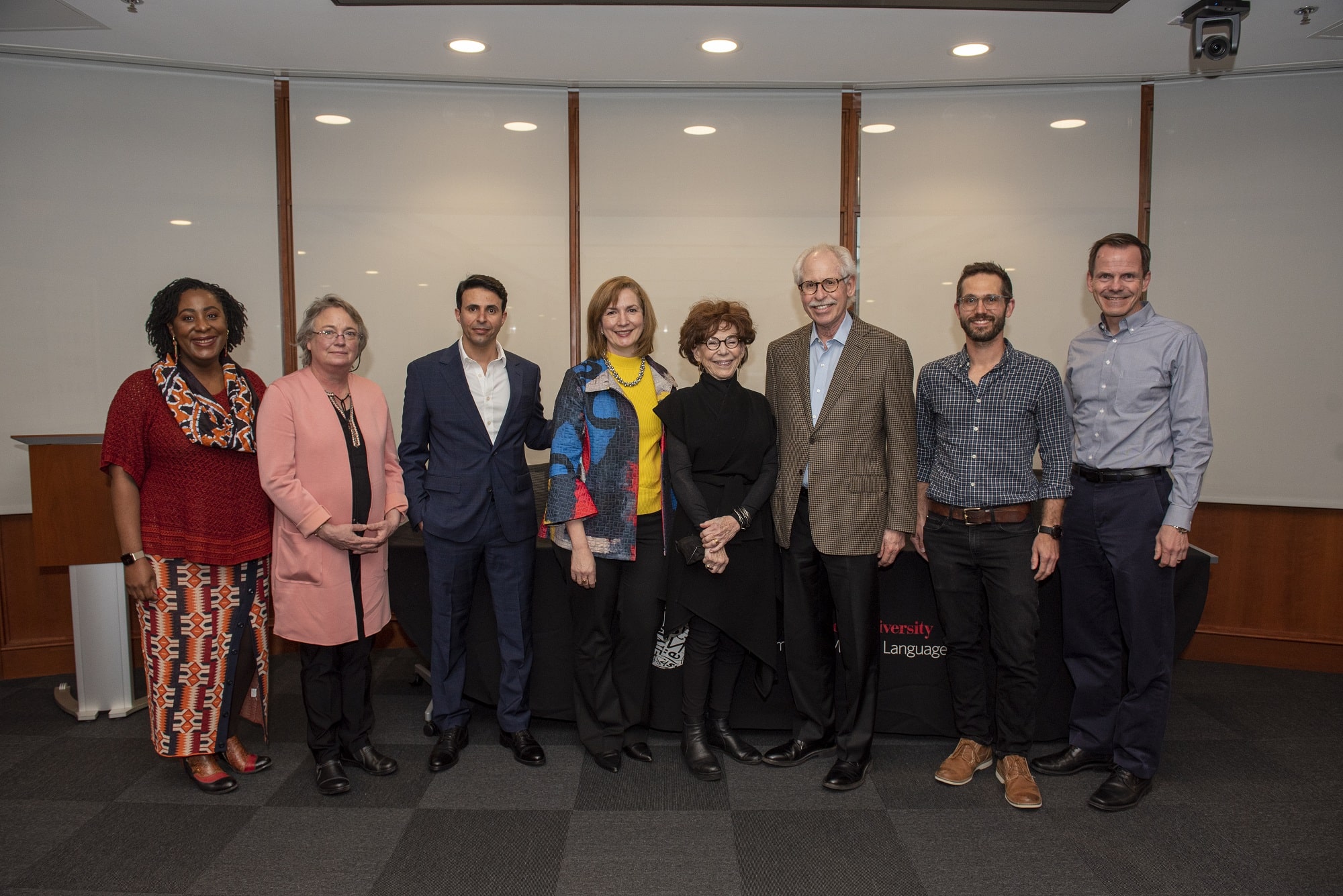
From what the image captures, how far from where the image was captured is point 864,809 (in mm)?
2883

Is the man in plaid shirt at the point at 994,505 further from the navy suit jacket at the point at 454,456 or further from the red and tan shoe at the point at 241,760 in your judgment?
the red and tan shoe at the point at 241,760

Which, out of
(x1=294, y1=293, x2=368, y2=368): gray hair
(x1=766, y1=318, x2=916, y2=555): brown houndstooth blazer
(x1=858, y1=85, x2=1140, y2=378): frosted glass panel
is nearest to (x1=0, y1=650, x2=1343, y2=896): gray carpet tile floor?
(x1=766, y1=318, x2=916, y2=555): brown houndstooth blazer

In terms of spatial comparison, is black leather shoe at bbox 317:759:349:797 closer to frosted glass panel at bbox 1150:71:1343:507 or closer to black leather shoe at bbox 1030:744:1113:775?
black leather shoe at bbox 1030:744:1113:775

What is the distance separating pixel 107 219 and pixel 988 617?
469 centimetres

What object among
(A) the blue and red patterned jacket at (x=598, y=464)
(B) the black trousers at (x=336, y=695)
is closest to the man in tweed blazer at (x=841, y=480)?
(A) the blue and red patterned jacket at (x=598, y=464)

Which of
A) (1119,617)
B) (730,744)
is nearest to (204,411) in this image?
(730,744)

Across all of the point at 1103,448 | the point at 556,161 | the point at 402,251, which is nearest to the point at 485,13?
the point at 556,161

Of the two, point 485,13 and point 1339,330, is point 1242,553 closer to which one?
point 1339,330

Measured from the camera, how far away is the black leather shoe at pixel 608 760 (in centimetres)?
314

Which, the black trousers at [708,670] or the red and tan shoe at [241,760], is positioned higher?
the black trousers at [708,670]

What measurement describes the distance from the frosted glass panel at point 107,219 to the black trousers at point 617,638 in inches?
106

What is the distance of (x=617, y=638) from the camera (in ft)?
10.6

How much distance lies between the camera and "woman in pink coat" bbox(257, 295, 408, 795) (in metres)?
2.91

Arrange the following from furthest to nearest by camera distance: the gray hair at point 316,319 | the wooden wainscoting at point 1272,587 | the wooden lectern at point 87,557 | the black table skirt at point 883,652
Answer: the wooden wainscoting at point 1272,587, the wooden lectern at point 87,557, the black table skirt at point 883,652, the gray hair at point 316,319
